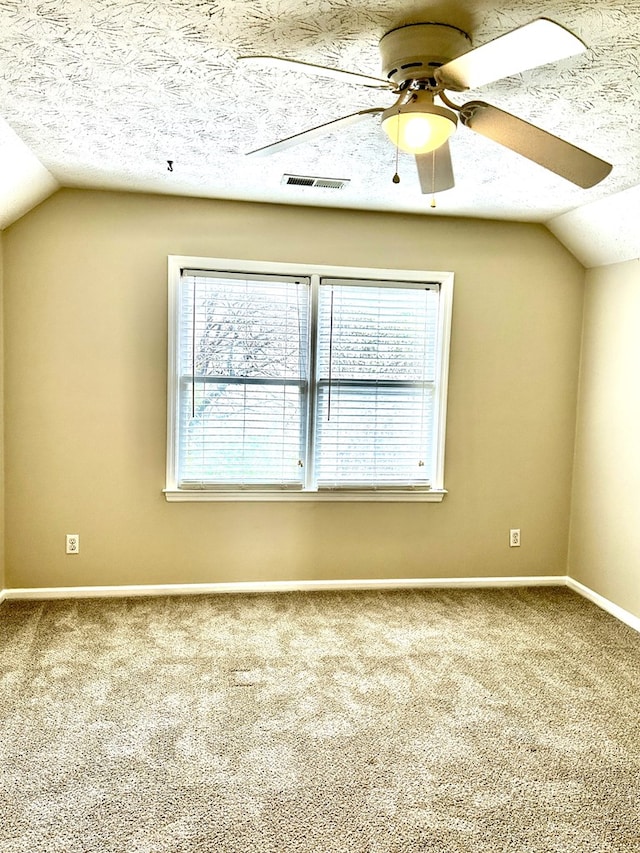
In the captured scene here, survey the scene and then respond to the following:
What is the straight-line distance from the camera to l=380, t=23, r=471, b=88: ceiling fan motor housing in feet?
5.98

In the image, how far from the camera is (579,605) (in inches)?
156

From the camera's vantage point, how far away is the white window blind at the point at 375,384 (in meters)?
3.99

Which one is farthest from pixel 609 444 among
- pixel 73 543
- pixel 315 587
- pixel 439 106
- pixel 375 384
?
pixel 73 543

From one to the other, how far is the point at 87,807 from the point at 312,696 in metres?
1.03

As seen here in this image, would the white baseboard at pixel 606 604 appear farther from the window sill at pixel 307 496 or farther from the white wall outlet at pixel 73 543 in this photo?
the white wall outlet at pixel 73 543

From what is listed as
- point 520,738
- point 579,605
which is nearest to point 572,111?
point 520,738

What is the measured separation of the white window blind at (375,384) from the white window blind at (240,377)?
0.17 meters

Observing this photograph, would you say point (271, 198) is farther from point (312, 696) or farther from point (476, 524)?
point (312, 696)

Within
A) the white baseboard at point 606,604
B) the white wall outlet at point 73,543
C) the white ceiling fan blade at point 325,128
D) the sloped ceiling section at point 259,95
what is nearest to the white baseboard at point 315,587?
the white baseboard at point 606,604

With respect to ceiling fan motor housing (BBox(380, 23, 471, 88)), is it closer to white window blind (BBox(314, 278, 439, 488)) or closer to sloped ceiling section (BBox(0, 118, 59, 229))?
sloped ceiling section (BBox(0, 118, 59, 229))

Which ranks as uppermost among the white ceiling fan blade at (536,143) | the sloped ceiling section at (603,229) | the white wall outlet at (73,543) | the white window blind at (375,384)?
the sloped ceiling section at (603,229)

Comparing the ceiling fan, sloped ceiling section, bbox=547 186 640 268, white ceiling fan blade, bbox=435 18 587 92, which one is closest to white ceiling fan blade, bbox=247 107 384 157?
the ceiling fan

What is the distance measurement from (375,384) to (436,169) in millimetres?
1895

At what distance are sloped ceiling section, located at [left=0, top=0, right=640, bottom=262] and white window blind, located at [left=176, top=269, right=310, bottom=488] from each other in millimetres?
623
